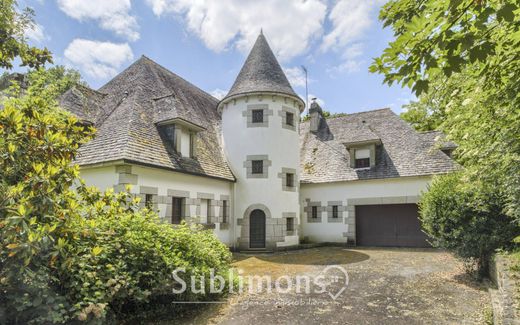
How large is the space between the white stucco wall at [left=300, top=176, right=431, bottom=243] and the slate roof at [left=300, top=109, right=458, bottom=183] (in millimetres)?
395

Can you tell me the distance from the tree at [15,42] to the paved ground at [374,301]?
5.22 metres

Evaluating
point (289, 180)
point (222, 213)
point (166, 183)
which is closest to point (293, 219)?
point (289, 180)

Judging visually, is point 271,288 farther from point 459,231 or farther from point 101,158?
point 101,158

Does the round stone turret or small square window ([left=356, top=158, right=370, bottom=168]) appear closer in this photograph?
the round stone turret

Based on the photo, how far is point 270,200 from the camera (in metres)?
15.2

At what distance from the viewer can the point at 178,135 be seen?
512 inches

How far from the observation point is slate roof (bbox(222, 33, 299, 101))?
15492mm

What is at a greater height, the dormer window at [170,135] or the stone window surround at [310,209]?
the dormer window at [170,135]

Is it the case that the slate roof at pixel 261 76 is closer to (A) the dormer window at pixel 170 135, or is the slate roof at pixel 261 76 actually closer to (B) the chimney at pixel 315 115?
(A) the dormer window at pixel 170 135

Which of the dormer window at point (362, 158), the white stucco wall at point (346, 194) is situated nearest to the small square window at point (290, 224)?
the white stucco wall at point (346, 194)

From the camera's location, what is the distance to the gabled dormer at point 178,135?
12.9 metres

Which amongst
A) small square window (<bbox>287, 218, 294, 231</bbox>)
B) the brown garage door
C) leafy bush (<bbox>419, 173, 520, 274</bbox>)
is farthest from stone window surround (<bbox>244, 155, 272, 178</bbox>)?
leafy bush (<bbox>419, 173, 520, 274</bbox>)

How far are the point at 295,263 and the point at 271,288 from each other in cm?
381

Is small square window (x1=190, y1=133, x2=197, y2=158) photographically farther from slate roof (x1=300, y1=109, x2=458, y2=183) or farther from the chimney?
the chimney
